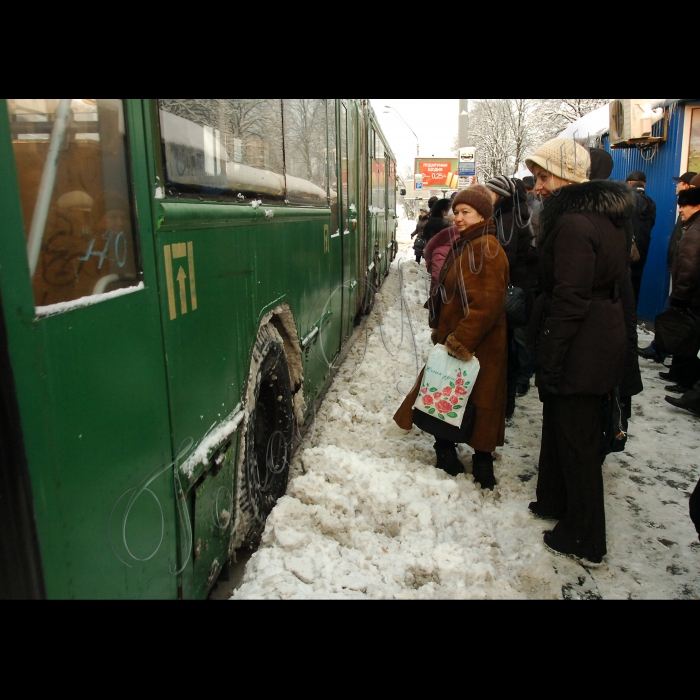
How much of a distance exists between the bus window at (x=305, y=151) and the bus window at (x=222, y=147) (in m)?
0.25

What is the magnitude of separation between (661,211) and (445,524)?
7711mm

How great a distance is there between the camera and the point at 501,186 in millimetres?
4094

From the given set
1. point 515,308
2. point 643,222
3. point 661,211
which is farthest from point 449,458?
point 661,211

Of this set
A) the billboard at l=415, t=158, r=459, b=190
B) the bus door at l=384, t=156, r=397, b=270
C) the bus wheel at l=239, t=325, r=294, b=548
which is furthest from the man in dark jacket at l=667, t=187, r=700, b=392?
the billboard at l=415, t=158, r=459, b=190

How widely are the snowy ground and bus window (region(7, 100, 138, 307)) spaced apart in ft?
5.28

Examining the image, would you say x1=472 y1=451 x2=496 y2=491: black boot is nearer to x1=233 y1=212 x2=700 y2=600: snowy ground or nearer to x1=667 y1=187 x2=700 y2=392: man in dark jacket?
x1=233 y1=212 x2=700 y2=600: snowy ground

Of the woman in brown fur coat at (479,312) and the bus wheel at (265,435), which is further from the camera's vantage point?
the woman in brown fur coat at (479,312)

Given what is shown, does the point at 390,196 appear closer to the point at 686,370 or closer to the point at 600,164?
the point at 686,370

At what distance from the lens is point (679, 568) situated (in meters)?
2.96

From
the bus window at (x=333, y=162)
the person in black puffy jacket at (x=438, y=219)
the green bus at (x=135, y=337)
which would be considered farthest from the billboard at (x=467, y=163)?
the green bus at (x=135, y=337)

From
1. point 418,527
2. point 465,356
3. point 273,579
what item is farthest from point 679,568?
point 273,579

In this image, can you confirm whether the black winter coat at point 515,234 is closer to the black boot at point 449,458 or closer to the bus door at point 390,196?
the black boot at point 449,458

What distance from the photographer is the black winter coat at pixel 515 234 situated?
4.18 m
